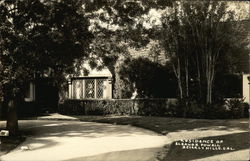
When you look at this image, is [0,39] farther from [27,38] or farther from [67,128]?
[67,128]

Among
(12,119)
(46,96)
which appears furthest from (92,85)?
(12,119)

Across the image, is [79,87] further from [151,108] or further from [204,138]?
[204,138]

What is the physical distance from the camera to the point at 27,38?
11.9m

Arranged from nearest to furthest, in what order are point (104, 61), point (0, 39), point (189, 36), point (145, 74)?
point (0, 39) < point (104, 61) < point (189, 36) < point (145, 74)

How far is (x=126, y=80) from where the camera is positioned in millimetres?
23531

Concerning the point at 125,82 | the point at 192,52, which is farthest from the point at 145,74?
the point at 192,52

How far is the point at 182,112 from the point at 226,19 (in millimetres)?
5065

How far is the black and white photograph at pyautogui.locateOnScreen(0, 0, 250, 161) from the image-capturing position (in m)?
11.0

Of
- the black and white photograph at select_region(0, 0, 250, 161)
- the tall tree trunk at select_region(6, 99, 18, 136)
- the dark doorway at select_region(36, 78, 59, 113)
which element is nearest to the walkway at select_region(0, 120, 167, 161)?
the black and white photograph at select_region(0, 0, 250, 161)

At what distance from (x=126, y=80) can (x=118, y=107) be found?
186 centimetres

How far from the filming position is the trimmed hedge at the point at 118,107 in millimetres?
21141

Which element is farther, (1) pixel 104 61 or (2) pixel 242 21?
(2) pixel 242 21

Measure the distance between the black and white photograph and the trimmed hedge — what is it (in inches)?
2.3

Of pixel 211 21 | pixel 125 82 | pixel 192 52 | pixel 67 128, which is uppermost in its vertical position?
pixel 211 21
